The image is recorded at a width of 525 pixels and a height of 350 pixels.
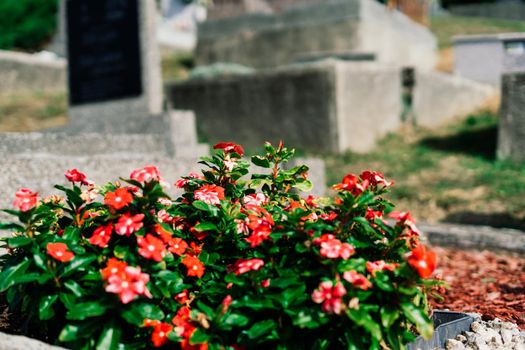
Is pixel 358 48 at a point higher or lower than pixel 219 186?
higher

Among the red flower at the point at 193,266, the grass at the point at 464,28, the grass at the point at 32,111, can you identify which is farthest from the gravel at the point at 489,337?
the grass at the point at 464,28

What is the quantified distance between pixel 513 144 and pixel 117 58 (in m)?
5.33

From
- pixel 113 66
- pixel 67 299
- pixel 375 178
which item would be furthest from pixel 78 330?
pixel 113 66

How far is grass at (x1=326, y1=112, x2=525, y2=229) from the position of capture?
246 inches

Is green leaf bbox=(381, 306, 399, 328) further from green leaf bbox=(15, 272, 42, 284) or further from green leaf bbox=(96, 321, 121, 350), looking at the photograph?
green leaf bbox=(15, 272, 42, 284)

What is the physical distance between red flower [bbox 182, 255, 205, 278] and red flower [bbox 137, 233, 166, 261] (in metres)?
0.19

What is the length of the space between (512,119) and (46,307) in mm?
7146

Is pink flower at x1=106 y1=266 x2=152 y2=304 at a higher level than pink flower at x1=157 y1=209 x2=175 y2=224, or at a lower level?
lower

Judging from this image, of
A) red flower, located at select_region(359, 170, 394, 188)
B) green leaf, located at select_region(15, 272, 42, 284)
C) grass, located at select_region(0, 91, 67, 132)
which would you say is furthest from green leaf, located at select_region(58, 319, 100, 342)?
Answer: grass, located at select_region(0, 91, 67, 132)

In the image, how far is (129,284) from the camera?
6.49ft

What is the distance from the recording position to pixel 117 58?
7.11 m

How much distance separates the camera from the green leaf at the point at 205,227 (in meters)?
2.38

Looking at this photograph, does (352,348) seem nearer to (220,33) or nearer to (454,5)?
(220,33)

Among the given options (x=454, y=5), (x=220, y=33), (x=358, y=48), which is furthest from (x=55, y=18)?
(x=454, y=5)
